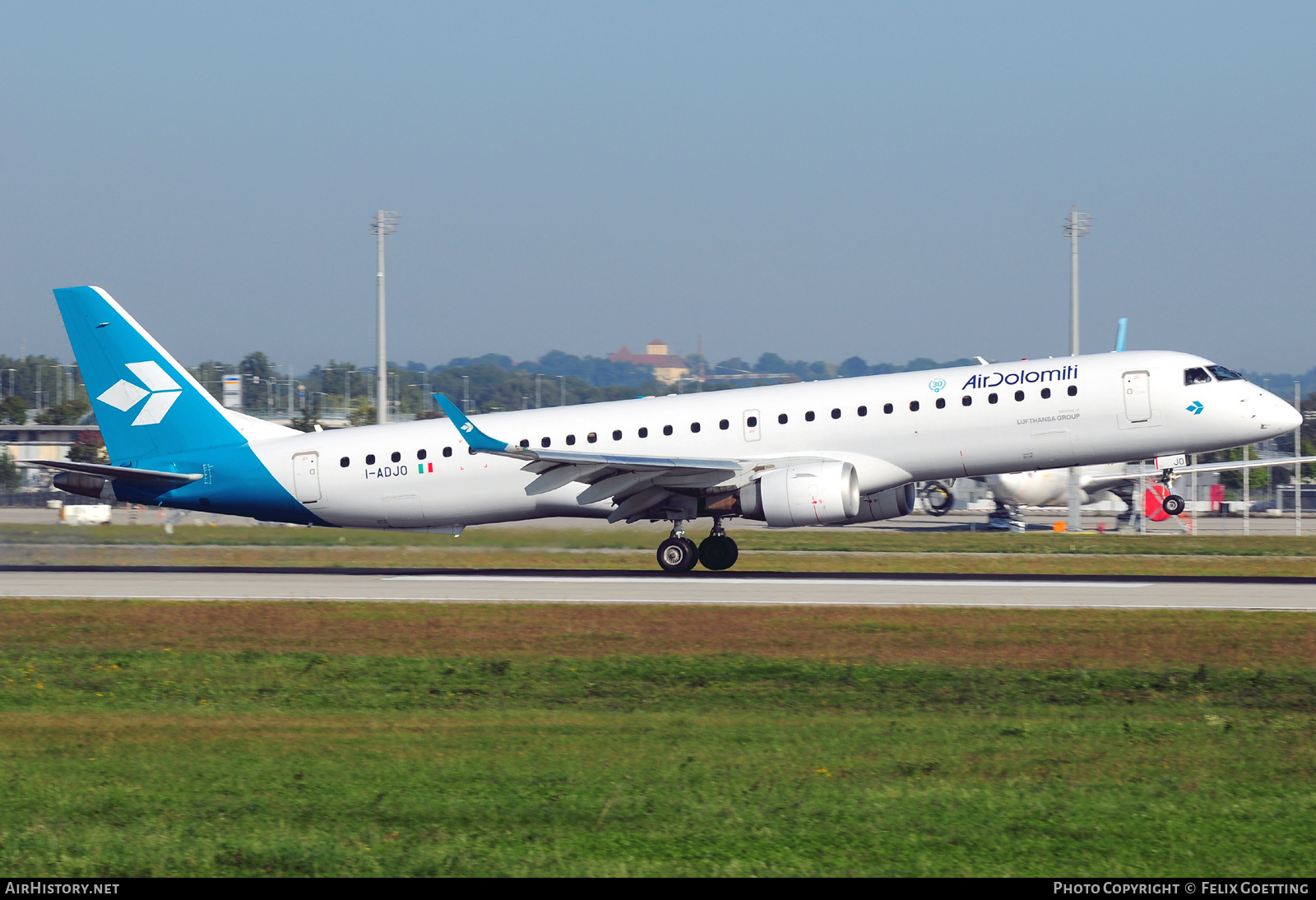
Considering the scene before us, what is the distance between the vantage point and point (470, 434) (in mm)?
27469

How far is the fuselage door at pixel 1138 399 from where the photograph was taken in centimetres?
2675

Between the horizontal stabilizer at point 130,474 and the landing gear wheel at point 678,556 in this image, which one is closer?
the horizontal stabilizer at point 130,474

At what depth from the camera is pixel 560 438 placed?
98.5 ft

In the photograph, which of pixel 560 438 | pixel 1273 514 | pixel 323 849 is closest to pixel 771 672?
pixel 323 849

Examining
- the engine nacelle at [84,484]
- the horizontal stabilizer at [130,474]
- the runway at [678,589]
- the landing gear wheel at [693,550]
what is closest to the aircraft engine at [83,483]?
the engine nacelle at [84,484]

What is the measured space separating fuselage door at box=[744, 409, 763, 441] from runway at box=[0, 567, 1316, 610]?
324 centimetres

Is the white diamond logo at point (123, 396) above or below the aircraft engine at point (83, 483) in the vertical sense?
above

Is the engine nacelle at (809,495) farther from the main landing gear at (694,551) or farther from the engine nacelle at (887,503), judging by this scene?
the main landing gear at (694,551)

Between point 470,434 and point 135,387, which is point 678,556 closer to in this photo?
point 470,434

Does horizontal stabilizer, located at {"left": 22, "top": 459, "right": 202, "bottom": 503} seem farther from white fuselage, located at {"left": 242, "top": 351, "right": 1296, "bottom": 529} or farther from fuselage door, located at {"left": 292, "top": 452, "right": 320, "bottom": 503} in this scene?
fuselage door, located at {"left": 292, "top": 452, "right": 320, "bottom": 503}

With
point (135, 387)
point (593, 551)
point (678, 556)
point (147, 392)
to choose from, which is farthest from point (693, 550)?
point (135, 387)

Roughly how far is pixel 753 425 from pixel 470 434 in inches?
251

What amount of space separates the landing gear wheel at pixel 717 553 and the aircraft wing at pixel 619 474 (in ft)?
5.16

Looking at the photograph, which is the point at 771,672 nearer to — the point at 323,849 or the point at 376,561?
the point at 323,849
